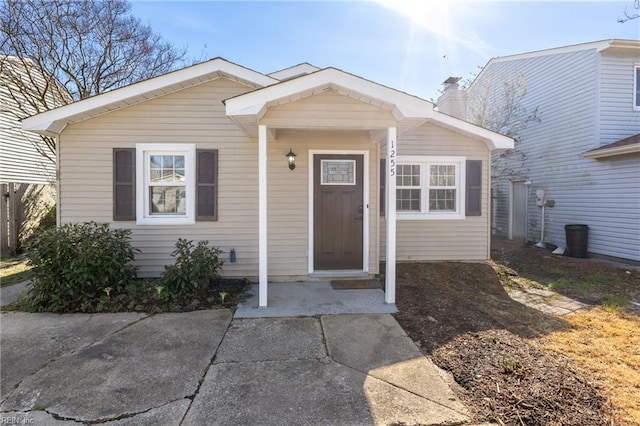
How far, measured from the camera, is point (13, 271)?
6.37 m

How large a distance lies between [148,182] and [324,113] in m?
3.40

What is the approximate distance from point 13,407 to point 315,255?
4.08 meters

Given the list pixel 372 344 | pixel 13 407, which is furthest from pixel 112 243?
pixel 372 344

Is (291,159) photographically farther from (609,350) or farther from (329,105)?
(609,350)

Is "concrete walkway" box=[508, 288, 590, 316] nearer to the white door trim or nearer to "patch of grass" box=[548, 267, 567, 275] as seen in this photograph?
"patch of grass" box=[548, 267, 567, 275]

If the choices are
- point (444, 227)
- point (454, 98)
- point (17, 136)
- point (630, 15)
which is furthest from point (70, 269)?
point (630, 15)

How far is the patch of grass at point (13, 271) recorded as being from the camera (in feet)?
18.9

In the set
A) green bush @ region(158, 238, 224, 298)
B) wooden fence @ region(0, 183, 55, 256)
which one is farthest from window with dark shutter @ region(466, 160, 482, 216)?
wooden fence @ region(0, 183, 55, 256)

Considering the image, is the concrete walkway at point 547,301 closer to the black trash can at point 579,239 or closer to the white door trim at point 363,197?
the white door trim at point 363,197

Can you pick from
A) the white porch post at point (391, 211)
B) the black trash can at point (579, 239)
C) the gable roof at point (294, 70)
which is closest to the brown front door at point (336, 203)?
the white porch post at point (391, 211)

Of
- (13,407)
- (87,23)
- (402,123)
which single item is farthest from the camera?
(87,23)

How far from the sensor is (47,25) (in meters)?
8.76

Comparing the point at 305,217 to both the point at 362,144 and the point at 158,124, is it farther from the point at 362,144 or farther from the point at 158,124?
the point at 158,124

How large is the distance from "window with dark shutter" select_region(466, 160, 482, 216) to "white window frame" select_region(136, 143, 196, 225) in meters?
5.54
